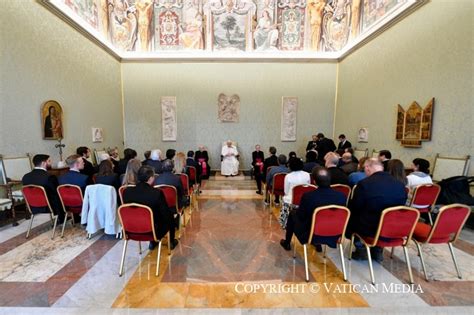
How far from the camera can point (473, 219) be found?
4.33m

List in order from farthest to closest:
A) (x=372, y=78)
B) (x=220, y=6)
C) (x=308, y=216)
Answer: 1. (x=220, y=6)
2. (x=372, y=78)
3. (x=308, y=216)

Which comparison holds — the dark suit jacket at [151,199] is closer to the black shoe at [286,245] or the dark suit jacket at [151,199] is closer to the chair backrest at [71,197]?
the chair backrest at [71,197]

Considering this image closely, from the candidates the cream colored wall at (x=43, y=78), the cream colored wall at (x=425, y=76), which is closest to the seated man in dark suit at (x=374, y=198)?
the cream colored wall at (x=425, y=76)

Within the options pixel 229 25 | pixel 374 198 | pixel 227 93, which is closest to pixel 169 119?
pixel 227 93

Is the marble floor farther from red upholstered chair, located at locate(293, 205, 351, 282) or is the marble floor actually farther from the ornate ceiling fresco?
the ornate ceiling fresco

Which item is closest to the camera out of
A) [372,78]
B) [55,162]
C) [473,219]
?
[473,219]

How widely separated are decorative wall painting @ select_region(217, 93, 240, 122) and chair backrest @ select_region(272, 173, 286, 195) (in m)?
6.09

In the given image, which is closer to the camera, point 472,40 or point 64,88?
point 472,40

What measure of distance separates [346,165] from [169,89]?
834 centimetres

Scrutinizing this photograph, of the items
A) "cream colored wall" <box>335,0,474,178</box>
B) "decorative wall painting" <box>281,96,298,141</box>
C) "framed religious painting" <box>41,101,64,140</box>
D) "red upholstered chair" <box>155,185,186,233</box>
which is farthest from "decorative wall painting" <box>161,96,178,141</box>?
"cream colored wall" <box>335,0,474,178</box>

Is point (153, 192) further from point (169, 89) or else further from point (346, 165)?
point (169, 89)

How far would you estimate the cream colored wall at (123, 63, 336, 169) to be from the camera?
10.3 m

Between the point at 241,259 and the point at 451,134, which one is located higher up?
the point at 451,134

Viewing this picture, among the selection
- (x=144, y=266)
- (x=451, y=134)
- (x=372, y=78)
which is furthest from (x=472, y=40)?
(x=144, y=266)
